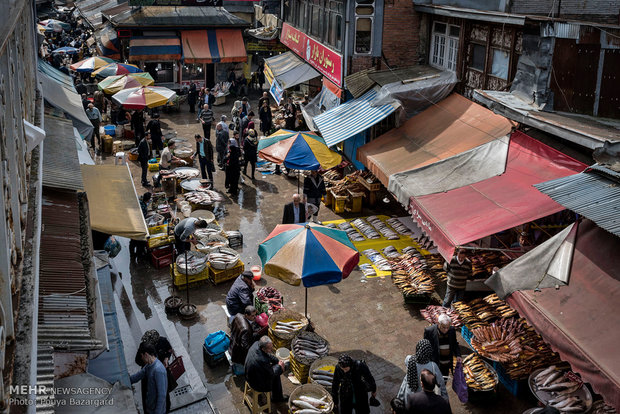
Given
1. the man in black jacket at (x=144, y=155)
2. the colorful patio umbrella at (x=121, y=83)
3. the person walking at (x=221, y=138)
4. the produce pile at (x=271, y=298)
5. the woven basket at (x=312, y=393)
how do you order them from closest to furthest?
1. the woven basket at (x=312, y=393)
2. the produce pile at (x=271, y=298)
3. the man in black jacket at (x=144, y=155)
4. the person walking at (x=221, y=138)
5. the colorful patio umbrella at (x=121, y=83)

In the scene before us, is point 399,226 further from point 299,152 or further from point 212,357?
point 212,357

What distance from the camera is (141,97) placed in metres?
21.1

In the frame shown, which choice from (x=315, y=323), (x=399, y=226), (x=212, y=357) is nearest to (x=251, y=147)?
(x=399, y=226)

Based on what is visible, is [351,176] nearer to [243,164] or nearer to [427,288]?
[243,164]

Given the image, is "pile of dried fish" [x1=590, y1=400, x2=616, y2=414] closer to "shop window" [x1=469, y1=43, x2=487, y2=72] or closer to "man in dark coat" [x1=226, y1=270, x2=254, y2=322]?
"man in dark coat" [x1=226, y1=270, x2=254, y2=322]

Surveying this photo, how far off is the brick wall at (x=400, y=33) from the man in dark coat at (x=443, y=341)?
10.9m

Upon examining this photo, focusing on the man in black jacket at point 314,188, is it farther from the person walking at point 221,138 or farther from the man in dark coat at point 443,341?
the man in dark coat at point 443,341

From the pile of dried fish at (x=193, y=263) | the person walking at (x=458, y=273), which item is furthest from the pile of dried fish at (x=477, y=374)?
the pile of dried fish at (x=193, y=263)

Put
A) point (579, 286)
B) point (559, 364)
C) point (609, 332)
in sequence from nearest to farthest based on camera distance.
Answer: point (609, 332) < point (579, 286) < point (559, 364)

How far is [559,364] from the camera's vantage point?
359 inches

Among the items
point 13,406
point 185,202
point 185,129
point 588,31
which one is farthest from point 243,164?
point 13,406

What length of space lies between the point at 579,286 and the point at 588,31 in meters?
4.93

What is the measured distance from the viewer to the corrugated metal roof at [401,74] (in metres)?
16.6

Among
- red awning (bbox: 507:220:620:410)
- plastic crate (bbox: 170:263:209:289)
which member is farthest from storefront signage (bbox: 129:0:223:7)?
red awning (bbox: 507:220:620:410)
